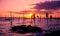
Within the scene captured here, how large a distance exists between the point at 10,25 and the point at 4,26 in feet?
1.13

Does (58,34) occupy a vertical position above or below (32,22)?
below

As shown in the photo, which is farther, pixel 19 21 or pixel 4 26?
pixel 19 21

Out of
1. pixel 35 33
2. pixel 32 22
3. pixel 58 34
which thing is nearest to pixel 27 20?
pixel 32 22

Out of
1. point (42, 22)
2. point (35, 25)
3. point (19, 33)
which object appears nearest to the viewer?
point (19, 33)

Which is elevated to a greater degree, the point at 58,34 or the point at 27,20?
the point at 27,20

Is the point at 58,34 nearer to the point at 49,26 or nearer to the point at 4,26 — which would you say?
the point at 49,26

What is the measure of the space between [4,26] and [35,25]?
1636 millimetres

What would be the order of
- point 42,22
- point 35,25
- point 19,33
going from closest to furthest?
1. point 19,33
2. point 35,25
3. point 42,22

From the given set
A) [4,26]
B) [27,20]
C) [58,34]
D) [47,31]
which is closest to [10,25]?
[4,26]

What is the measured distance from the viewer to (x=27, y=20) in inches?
392

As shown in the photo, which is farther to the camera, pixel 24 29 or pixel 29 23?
pixel 29 23

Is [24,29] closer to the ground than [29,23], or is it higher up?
closer to the ground

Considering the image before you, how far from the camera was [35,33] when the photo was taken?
941cm

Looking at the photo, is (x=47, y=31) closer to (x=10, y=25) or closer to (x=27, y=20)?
(x=27, y=20)
